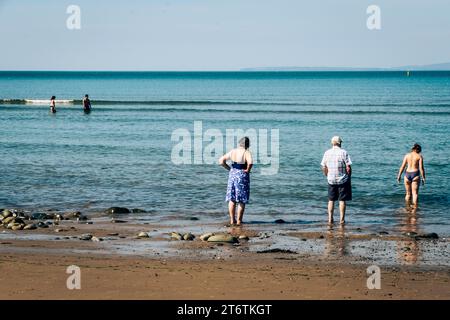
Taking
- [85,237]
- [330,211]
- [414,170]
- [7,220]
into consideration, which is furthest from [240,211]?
[414,170]

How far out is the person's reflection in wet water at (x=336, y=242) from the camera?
12.5 meters

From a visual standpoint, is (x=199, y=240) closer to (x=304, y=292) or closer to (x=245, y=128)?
(x=304, y=292)

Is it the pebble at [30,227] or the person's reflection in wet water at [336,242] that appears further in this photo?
the pebble at [30,227]

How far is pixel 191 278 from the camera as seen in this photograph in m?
10.1

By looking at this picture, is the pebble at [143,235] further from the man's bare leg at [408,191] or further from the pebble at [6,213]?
the man's bare leg at [408,191]

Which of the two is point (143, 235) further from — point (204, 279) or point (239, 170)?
point (204, 279)

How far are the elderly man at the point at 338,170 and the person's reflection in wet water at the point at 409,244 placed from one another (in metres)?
1.39

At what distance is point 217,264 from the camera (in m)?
11.3

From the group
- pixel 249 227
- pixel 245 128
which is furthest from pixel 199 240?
pixel 245 128

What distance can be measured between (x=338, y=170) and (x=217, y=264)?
14.7ft

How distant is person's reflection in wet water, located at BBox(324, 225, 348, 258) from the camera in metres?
12.5

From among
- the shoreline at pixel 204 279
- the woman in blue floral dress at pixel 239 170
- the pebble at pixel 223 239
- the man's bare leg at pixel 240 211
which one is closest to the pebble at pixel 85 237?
the shoreline at pixel 204 279

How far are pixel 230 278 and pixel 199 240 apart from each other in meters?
3.40

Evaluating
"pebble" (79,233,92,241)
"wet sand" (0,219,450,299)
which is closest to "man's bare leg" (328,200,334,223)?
"wet sand" (0,219,450,299)
